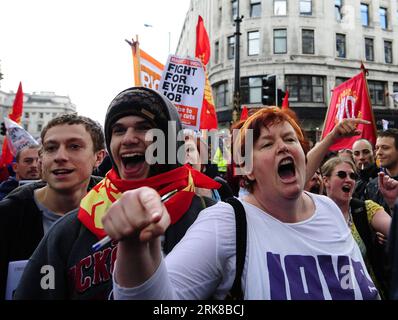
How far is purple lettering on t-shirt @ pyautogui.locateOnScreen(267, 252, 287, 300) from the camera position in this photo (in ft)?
4.76

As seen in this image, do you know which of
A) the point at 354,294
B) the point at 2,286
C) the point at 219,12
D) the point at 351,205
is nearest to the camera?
the point at 354,294

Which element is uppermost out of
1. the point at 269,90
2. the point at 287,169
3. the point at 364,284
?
the point at 269,90

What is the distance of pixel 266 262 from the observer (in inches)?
59.5

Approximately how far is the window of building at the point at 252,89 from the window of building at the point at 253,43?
210 cm

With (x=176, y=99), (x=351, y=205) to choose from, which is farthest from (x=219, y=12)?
(x=351, y=205)

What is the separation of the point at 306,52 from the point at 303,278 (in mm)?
27711

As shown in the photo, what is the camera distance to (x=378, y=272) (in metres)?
2.59

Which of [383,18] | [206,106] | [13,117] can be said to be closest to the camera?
[206,106]

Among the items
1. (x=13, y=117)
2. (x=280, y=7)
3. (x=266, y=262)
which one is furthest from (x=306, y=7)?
(x=266, y=262)

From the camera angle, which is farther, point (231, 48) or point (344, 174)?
point (231, 48)

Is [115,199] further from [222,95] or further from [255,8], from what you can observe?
[255,8]

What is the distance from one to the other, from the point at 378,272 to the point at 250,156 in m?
1.49

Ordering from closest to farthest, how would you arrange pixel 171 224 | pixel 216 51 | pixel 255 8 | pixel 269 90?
pixel 171 224 < pixel 269 90 < pixel 255 8 < pixel 216 51
